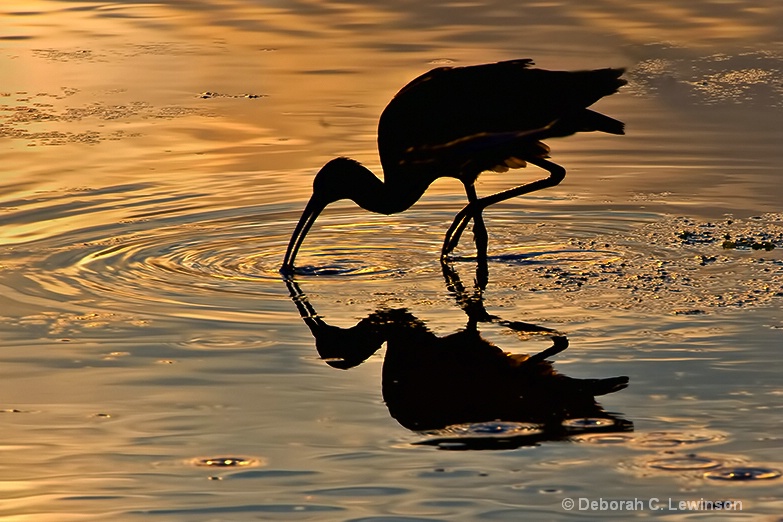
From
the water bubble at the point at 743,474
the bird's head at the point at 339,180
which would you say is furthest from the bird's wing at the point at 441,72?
the water bubble at the point at 743,474

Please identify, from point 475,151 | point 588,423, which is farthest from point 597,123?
point 588,423

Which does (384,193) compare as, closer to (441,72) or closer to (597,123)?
(441,72)

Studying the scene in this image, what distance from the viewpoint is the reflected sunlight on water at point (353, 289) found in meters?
5.32

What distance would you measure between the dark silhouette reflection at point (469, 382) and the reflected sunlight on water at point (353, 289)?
22 mm

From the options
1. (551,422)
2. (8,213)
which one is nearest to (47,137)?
(8,213)

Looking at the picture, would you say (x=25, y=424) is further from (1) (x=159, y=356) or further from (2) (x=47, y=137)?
(2) (x=47, y=137)

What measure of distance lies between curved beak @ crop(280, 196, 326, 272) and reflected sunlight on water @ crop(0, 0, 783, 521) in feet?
0.41

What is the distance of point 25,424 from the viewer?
5.89 metres

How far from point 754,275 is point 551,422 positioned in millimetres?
2557

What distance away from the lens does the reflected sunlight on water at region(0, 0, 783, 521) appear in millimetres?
5320

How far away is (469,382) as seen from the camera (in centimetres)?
639

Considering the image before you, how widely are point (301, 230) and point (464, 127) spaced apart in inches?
42.1

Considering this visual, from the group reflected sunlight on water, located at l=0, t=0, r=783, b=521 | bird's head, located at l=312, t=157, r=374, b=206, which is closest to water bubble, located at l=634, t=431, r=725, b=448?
reflected sunlight on water, located at l=0, t=0, r=783, b=521

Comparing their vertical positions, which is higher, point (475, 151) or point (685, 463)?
point (475, 151)
